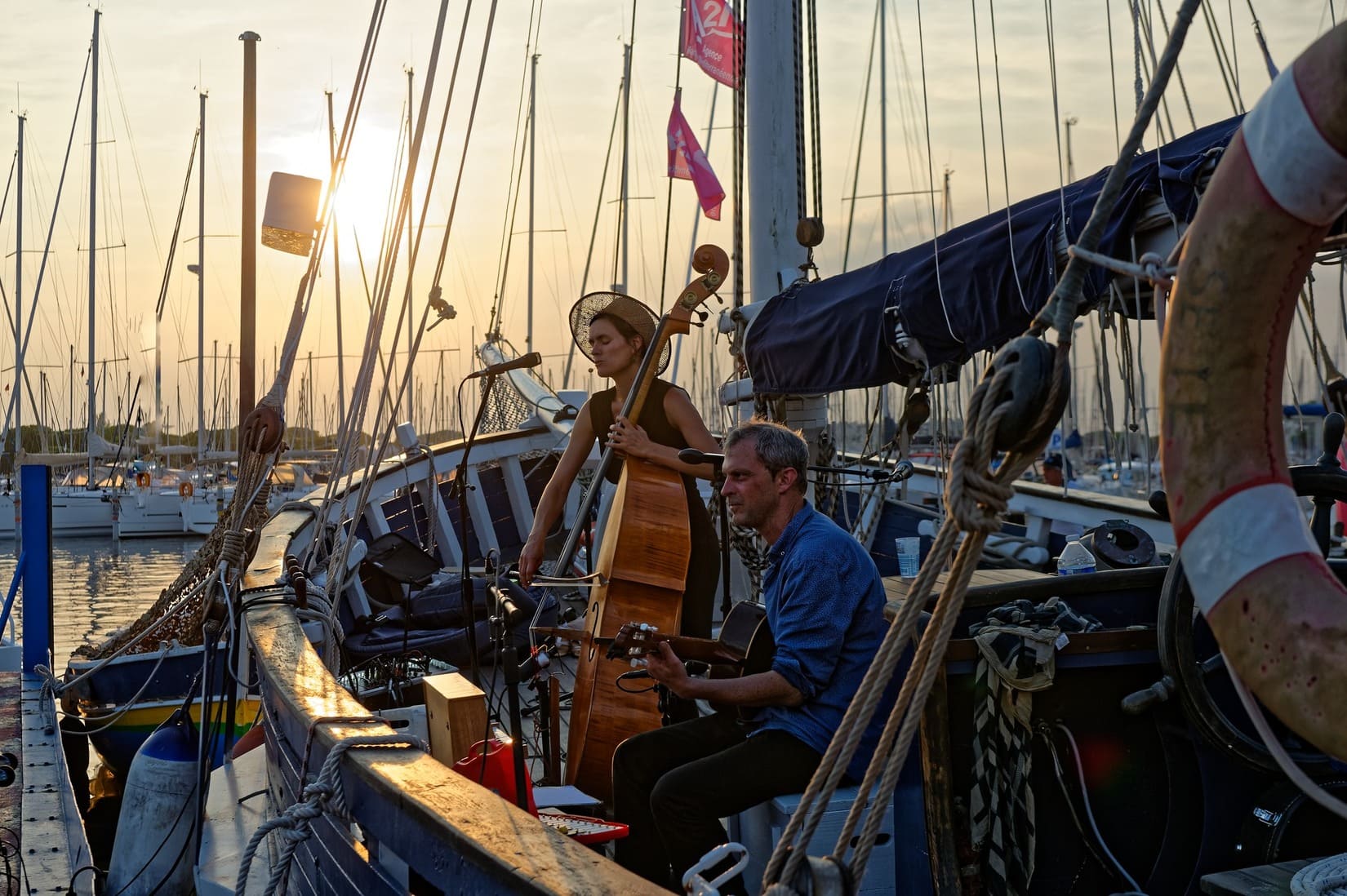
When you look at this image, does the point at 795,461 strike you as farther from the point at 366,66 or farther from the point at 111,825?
the point at 111,825

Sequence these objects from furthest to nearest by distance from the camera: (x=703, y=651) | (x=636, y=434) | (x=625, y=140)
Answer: (x=625, y=140) < (x=636, y=434) < (x=703, y=651)

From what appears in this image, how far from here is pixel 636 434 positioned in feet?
14.0

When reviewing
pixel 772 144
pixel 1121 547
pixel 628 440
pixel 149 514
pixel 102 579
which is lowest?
pixel 102 579

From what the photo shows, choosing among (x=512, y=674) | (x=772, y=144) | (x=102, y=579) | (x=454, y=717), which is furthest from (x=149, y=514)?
(x=512, y=674)

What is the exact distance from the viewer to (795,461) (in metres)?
3.25

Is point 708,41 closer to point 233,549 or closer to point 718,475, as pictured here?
point 718,475

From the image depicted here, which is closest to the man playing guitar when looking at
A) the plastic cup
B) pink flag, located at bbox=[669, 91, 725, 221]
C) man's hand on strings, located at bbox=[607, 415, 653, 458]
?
man's hand on strings, located at bbox=[607, 415, 653, 458]

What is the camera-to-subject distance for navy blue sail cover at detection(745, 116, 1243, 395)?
3.28 m

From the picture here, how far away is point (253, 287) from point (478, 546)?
9.72 feet

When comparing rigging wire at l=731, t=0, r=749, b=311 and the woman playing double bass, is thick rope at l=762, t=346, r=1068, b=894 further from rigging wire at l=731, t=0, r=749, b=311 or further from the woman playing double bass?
rigging wire at l=731, t=0, r=749, b=311

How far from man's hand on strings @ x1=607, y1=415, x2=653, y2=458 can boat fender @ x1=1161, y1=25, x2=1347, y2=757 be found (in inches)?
123

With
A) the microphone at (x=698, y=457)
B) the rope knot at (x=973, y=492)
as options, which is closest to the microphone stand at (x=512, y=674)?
the microphone at (x=698, y=457)

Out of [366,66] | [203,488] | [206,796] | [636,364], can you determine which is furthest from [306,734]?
[203,488]

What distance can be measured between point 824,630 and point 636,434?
1457mm
